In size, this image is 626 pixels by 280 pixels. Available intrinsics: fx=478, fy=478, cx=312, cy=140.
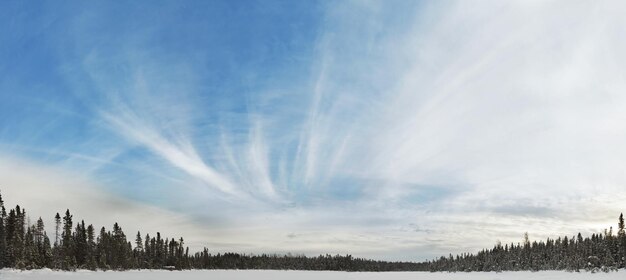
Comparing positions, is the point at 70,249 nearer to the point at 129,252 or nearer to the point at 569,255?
the point at 129,252

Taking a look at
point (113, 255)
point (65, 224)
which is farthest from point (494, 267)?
point (65, 224)

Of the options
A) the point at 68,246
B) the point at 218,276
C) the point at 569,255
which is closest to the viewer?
the point at 218,276

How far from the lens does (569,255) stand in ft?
490

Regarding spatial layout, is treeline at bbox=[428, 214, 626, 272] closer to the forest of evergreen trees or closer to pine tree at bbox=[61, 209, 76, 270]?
the forest of evergreen trees

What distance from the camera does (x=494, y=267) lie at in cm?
19125

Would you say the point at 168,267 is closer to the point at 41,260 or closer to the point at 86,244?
the point at 86,244

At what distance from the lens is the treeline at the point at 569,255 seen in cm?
13340

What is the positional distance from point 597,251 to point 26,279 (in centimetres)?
14145

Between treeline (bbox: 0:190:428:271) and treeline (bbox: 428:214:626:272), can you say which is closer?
treeline (bbox: 0:190:428:271)

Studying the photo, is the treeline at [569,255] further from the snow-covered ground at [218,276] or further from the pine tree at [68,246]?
the pine tree at [68,246]

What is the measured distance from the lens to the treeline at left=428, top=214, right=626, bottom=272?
133400 millimetres

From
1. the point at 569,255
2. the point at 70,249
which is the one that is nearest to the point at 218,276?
the point at 70,249

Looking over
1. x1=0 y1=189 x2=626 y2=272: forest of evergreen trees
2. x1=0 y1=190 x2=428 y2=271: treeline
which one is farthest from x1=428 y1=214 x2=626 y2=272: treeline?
x1=0 y1=190 x2=428 y2=271: treeline

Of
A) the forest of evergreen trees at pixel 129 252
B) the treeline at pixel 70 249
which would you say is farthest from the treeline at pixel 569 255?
the treeline at pixel 70 249
